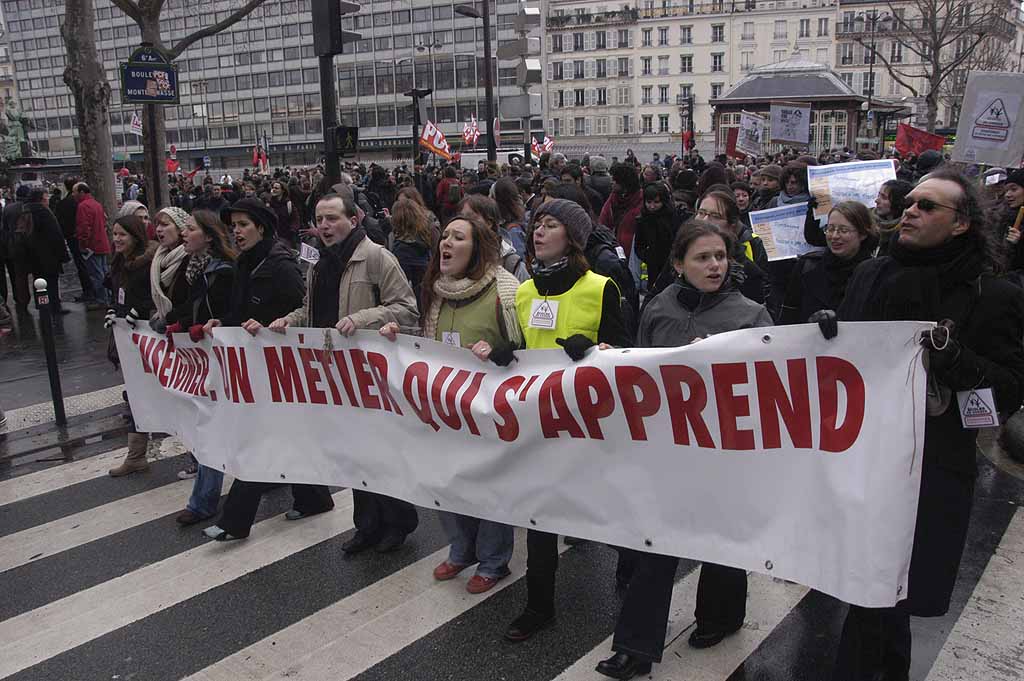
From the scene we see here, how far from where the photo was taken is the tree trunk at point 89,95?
1445 cm

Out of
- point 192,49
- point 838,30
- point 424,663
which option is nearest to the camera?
point 424,663

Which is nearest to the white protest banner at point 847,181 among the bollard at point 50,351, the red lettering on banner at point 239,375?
the red lettering on banner at point 239,375

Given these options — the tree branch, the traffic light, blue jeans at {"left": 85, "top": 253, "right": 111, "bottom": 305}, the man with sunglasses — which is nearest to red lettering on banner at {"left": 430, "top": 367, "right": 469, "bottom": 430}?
the man with sunglasses

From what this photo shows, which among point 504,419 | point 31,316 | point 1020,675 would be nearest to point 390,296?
point 504,419

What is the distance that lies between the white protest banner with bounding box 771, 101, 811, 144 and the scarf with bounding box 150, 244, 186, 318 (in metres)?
12.7

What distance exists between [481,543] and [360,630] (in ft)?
2.42

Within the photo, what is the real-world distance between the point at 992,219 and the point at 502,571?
279 cm

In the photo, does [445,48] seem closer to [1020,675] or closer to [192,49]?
[192,49]

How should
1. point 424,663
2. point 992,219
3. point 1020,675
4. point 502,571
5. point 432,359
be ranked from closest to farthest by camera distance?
point 992,219 → point 1020,675 → point 424,663 → point 432,359 → point 502,571

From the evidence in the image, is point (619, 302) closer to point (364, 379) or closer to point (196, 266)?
point (364, 379)

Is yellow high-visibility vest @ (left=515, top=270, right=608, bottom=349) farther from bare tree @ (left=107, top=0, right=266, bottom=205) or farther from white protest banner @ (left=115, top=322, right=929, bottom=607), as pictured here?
bare tree @ (left=107, top=0, right=266, bottom=205)

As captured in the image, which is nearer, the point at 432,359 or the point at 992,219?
the point at 992,219

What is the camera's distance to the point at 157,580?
15.1 ft

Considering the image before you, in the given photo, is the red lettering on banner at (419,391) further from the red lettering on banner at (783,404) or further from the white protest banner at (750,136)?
the white protest banner at (750,136)
